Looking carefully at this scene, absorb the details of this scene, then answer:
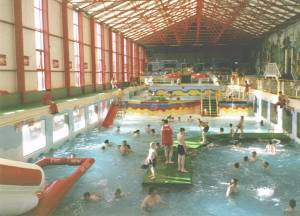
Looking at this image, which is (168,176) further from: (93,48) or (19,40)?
(93,48)

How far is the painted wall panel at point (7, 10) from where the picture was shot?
56.1 ft

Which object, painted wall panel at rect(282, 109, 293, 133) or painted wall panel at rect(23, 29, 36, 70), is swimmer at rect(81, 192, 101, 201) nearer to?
painted wall panel at rect(23, 29, 36, 70)

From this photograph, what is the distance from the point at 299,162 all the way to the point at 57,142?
13.1 metres

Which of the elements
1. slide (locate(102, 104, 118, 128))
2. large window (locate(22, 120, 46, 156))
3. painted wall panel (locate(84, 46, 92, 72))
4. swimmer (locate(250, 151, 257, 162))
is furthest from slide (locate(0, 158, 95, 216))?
painted wall panel (locate(84, 46, 92, 72))

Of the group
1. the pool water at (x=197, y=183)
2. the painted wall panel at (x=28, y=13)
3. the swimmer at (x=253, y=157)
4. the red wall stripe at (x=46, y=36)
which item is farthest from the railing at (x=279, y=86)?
the painted wall panel at (x=28, y=13)

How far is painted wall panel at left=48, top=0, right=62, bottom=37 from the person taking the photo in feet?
74.5

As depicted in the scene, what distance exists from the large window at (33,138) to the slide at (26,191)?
20.6 feet

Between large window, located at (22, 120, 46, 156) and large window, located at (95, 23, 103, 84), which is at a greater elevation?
large window, located at (95, 23, 103, 84)

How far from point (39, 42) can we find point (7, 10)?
3.82 m

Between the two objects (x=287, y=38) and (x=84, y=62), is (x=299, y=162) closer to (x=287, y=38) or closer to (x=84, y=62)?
(x=84, y=62)

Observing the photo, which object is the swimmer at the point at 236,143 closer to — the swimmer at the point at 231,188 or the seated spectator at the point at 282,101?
the seated spectator at the point at 282,101

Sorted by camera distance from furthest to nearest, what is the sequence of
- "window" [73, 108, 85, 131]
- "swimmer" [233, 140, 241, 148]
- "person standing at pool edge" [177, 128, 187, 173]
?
"window" [73, 108, 85, 131] < "swimmer" [233, 140, 241, 148] < "person standing at pool edge" [177, 128, 187, 173]

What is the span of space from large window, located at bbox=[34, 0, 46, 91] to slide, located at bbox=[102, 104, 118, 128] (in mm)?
9646

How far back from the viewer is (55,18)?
23.5 m
